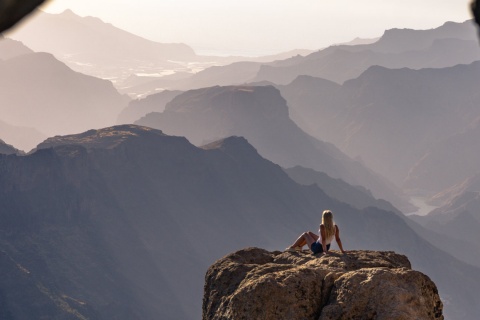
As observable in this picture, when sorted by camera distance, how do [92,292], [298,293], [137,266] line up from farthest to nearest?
[137,266] → [92,292] → [298,293]

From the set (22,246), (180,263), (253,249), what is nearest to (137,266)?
(180,263)

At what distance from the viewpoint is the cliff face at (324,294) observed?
9953mm

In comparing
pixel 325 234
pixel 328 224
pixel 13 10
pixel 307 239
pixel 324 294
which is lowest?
pixel 307 239

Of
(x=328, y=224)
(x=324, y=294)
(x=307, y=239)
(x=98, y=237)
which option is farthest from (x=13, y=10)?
(x=98, y=237)

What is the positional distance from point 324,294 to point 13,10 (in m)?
8.84

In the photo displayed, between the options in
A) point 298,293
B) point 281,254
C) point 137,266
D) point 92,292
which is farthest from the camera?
point 137,266

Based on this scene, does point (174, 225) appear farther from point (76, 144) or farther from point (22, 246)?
point (22, 246)

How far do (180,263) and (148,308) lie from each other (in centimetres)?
2433

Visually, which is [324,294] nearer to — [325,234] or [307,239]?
[325,234]

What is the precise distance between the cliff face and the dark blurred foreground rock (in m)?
8.03

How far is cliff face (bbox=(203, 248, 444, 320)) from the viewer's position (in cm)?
995

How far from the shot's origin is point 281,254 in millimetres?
13539

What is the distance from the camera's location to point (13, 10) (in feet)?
8.19

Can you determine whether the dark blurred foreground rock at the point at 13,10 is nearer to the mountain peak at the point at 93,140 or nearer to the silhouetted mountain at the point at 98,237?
the silhouetted mountain at the point at 98,237
